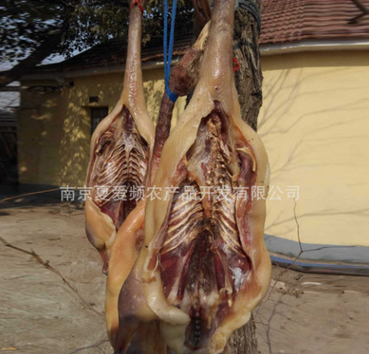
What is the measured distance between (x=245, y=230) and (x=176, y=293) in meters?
0.34

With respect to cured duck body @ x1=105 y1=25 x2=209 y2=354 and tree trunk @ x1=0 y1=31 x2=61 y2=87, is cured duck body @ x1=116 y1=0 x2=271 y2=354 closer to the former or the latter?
cured duck body @ x1=105 y1=25 x2=209 y2=354

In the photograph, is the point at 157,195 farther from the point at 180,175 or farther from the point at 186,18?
the point at 186,18

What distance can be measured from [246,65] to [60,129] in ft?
34.3

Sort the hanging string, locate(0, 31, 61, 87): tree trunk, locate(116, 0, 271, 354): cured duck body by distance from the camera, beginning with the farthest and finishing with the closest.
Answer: locate(0, 31, 61, 87): tree trunk → the hanging string → locate(116, 0, 271, 354): cured duck body

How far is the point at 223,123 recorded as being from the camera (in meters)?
1.51

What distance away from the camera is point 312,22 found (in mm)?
6281

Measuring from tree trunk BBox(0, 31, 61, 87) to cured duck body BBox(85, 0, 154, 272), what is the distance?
7755 millimetres

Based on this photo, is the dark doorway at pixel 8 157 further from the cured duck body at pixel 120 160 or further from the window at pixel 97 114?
the cured duck body at pixel 120 160

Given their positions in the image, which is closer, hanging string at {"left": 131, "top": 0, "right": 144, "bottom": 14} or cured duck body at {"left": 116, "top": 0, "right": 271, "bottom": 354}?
cured duck body at {"left": 116, "top": 0, "right": 271, "bottom": 354}

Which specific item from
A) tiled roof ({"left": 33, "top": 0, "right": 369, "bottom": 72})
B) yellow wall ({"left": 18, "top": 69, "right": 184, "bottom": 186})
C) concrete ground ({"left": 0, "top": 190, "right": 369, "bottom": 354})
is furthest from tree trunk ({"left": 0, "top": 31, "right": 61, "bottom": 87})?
concrete ground ({"left": 0, "top": 190, "right": 369, "bottom": 354})

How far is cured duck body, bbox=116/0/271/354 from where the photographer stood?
1428 millimetres

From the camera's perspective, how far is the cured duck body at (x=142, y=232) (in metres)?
1.57

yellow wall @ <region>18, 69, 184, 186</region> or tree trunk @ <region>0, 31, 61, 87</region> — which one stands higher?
tree trunk @ <region>0, 31, 61, 87</region>

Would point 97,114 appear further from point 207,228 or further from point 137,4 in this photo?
point 207,228
